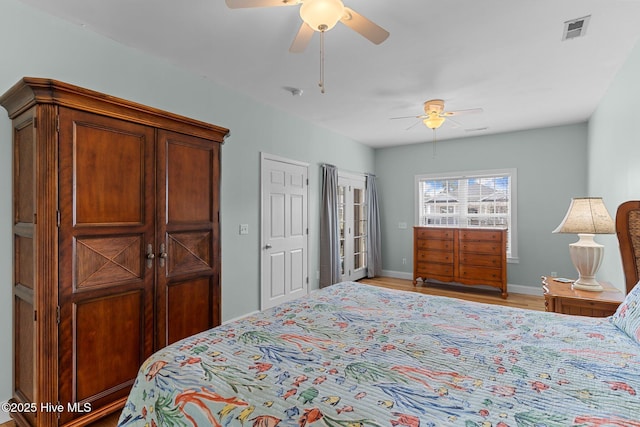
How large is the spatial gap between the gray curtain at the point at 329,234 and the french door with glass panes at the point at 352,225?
44 cm

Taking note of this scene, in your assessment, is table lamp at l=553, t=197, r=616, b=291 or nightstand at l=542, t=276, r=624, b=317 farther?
table lamp at l=553, t=197, r=616, b=291

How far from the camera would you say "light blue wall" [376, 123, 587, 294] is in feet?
15.9

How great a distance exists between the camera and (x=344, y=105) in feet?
13.2

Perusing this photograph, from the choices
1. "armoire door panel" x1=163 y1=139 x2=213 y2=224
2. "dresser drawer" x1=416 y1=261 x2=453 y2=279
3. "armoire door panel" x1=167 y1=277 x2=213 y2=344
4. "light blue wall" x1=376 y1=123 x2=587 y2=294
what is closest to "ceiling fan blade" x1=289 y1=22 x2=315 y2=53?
"armoire door panel" x1=163 y1=139 x2=213 y2=224

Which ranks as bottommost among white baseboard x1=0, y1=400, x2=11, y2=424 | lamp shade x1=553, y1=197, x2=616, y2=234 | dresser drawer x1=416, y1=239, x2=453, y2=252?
white baseboard x1=0, y1=400, x2=11, y2=424

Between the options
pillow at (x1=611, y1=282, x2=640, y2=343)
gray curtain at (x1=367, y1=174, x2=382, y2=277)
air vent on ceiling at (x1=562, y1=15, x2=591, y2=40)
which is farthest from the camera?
gray curtain at (x1=367, y1=174, x2=382, y2=277)

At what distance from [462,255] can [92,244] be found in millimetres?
5010

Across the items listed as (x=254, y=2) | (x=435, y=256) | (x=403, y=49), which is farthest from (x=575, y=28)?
(x=435, y=256)

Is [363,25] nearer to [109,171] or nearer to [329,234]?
[109,171]

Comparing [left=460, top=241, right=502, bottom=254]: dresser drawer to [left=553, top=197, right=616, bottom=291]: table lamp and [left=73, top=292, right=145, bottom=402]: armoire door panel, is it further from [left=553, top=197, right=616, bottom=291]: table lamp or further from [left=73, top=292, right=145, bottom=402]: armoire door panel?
[left=73, top=292, right=145, bottom=402]: armoire door panel

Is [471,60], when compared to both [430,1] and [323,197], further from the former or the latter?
[323,197]

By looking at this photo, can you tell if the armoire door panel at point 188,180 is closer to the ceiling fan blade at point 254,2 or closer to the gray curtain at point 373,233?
the ceiling fan blade at point 254,2

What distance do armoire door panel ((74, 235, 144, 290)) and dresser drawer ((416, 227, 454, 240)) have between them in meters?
4.54

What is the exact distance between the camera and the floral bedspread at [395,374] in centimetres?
91
